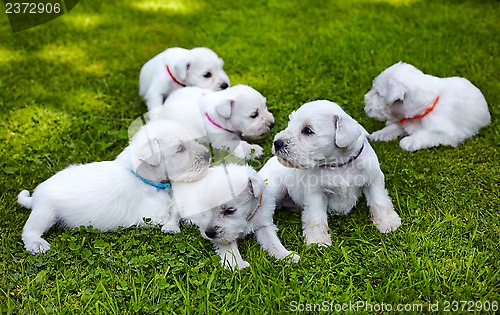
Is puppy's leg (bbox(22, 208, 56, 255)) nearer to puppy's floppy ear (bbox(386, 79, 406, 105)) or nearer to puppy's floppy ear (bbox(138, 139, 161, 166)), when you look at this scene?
puppy's floppy ear (bbox(138, 139, 161, 166))

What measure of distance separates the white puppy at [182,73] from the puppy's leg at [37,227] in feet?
7.50

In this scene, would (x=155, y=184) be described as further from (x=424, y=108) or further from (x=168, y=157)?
(x=424, y=108)

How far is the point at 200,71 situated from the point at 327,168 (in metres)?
2.54

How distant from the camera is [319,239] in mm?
4426

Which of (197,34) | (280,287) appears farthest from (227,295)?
(197,34)

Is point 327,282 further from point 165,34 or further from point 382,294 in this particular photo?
point 165,34

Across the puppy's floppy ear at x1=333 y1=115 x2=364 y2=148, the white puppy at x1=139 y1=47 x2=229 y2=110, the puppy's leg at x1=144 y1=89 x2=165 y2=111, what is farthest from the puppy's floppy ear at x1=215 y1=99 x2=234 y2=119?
the puppy's floppy ear at x1=333 y1=115 x2=364 y2=148

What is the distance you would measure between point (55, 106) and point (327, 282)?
4294 mm

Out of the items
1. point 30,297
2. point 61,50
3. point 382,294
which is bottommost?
point 61,50

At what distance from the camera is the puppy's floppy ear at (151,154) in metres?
4.58

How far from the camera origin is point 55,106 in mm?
6832

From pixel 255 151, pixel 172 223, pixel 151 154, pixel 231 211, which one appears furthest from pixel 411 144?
pixel 151 154

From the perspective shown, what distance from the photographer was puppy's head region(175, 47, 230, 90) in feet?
21.4

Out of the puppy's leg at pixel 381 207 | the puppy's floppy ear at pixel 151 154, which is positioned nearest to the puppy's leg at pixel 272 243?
the puppy's leg at pixel 381 207
